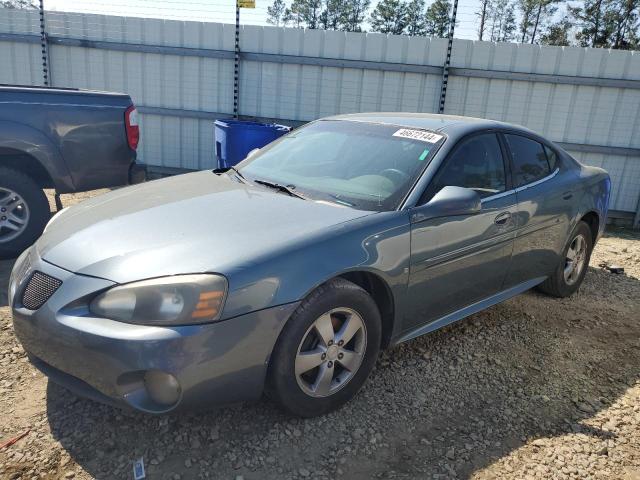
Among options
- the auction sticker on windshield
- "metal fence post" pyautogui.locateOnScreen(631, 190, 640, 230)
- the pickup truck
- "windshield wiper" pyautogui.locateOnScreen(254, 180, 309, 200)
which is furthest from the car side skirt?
"metal fence post" pyautogui.locateOnScreen(631, 190, 640, 230)

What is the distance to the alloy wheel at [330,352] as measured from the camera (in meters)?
2.56

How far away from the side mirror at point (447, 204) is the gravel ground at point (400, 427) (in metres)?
0.98

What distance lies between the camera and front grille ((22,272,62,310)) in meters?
2.40

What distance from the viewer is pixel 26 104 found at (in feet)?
15.3

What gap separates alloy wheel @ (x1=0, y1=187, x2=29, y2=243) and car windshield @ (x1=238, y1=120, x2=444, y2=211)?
2.28 meters

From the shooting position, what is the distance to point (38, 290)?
2.45 metres

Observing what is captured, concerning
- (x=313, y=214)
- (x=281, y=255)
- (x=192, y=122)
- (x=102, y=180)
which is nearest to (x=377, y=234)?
(x=313, y=214)

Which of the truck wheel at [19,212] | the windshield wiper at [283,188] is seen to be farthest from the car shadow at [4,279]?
the windshield wiper at [283,188]

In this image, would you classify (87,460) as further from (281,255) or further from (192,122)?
(192,122)

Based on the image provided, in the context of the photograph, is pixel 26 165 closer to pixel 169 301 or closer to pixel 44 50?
pixel 169 301

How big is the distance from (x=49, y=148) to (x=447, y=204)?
3.63 m

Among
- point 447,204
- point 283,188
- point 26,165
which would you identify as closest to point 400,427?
point 447,204

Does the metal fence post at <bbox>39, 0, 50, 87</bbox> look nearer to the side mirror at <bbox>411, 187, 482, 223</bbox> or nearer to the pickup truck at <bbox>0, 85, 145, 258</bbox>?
the pickup truck at <bbox>0, 85, 145, 258</bbox>

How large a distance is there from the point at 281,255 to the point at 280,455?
3.01ft
